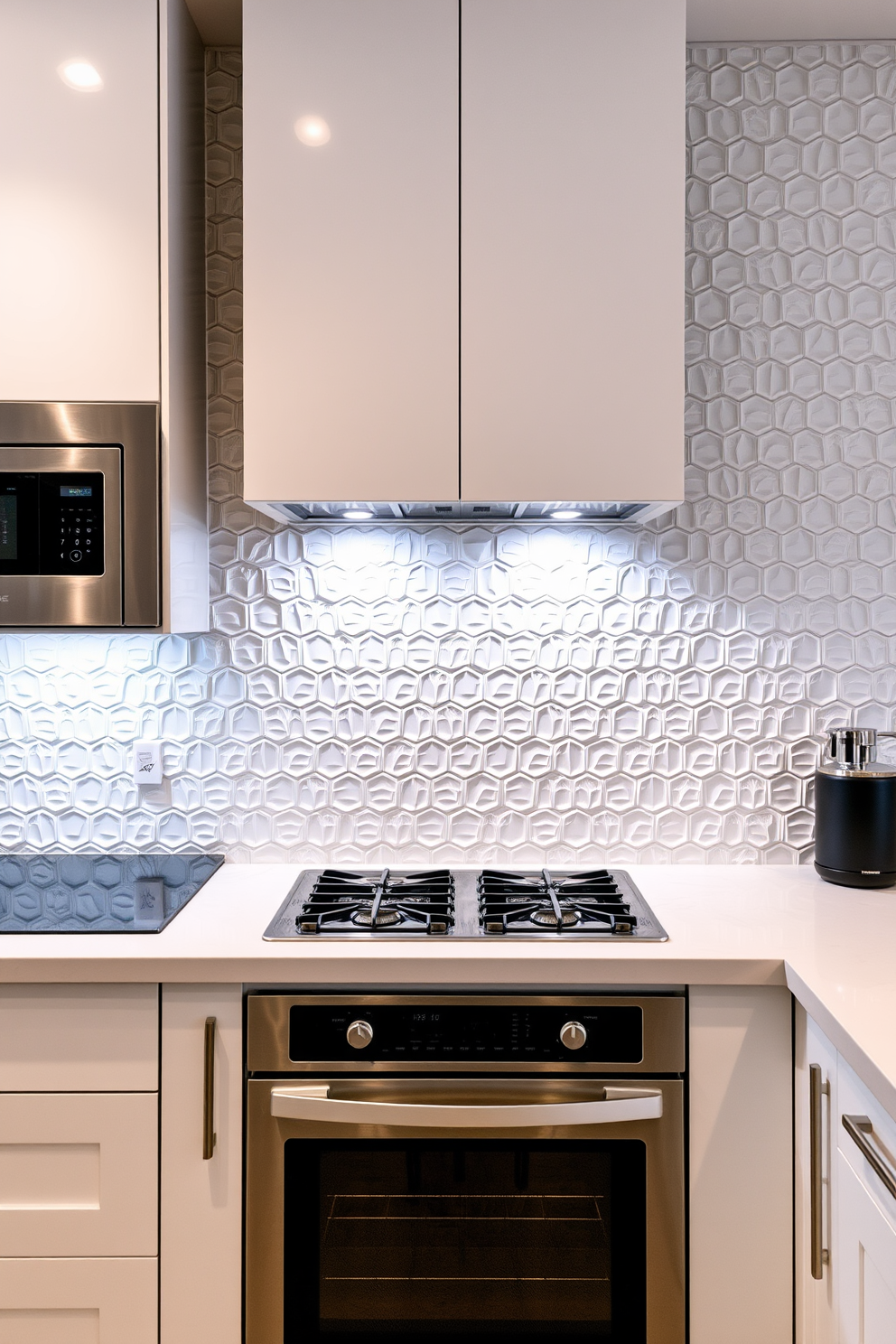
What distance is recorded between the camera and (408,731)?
210 centimetres

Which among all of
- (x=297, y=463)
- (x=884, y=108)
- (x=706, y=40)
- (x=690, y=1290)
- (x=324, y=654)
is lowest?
(x=690, y=1290)

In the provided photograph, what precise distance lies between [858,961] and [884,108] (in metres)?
1.74

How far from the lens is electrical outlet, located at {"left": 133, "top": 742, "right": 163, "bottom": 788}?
2.09 m

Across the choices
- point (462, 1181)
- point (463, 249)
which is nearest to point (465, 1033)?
point (462, 1181)

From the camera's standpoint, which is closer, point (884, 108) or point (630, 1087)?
point (630, 1087)

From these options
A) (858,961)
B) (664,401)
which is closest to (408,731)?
(664,401)

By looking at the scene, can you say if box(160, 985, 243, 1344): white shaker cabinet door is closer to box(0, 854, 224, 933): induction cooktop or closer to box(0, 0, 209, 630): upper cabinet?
box(0, 854, 224, 933): induction cooktop

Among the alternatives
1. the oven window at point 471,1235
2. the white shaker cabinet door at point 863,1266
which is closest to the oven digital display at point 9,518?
the oven window at point 471,1235

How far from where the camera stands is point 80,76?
1707mm

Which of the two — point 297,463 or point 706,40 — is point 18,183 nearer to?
point 297,463

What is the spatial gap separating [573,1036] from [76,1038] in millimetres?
772

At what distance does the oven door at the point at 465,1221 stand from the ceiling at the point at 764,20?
1.98 metres

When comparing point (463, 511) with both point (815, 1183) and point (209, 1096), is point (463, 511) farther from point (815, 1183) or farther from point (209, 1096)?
point (815, 1183)

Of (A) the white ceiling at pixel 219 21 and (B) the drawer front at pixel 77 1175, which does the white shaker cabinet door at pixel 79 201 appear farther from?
(B) the drawer front at pixel 77 1175
